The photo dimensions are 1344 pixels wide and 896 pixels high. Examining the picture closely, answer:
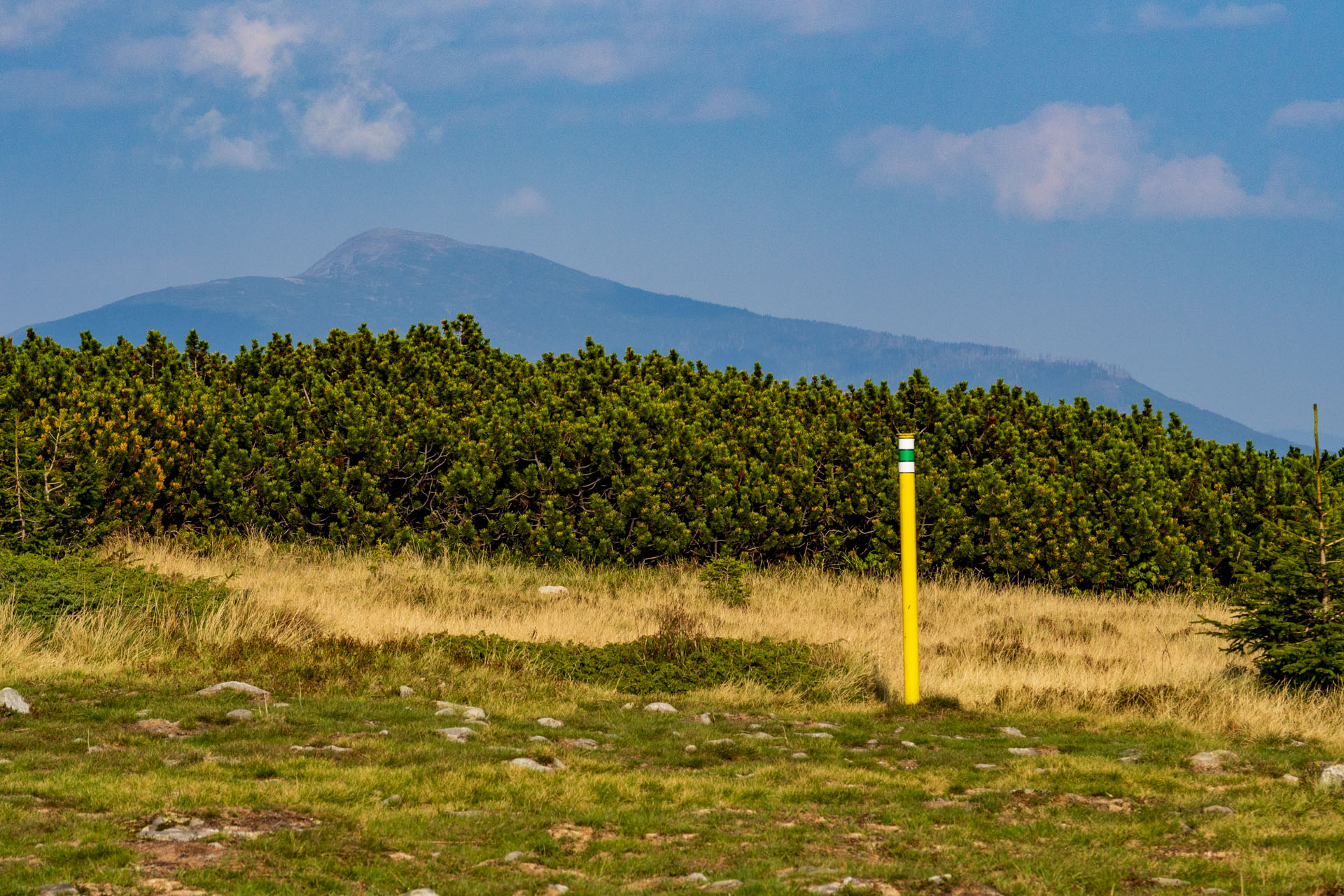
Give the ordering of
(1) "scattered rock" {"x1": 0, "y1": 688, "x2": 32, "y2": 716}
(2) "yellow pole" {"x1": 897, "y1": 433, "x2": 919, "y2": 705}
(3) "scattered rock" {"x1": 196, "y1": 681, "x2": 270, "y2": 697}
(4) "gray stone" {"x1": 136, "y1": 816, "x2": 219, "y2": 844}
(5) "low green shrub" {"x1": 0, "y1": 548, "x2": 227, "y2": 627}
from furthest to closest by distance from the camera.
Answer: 1. (5) "low green shrub" {"x1": 0, "y1": 548, "x2": 227, "y2": 627}
2. (2) "yellow pole" {"x1": 897, "y1": 433, "x2": 919, "y2": 705}
3. (3) "scattered rock" {"x1": 196, "y1": 681, "x2": 270, "y2": 697}
4. (1) "scattered rock" {"x1": 0, "y1": 688, "x2": 32, "y2": 716}
5. (4) "gray stone" {"x1": 136, "y1": 816, "x2": 219, "y2": 844}

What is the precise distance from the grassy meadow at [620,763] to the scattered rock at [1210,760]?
0.07 meters

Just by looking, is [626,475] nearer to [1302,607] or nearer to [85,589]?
[85,589]

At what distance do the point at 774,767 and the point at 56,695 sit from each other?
564cm

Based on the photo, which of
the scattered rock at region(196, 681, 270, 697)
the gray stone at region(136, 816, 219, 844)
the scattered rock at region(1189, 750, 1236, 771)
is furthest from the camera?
the scattered rock at region(196, 681, 270, 697)

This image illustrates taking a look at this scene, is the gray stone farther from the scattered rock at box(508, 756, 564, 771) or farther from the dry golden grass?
the dry golden grass

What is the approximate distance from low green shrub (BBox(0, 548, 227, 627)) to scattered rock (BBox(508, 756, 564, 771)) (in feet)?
19.6

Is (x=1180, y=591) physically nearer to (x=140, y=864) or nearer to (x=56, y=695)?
(x=56, y=695)

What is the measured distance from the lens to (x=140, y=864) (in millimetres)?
5633

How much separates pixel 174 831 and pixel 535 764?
2404 millimetres

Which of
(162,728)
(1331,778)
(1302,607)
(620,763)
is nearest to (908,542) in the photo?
(620,763)

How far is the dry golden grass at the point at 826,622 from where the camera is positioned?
11109 mm

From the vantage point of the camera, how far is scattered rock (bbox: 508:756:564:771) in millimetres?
7836

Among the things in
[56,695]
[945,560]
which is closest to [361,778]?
Result: [56,695]

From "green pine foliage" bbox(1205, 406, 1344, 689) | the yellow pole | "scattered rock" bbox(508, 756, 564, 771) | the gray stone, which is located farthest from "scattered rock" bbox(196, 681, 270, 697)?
"green pine foliage" bbox(1205, 406, 1344, 689)
